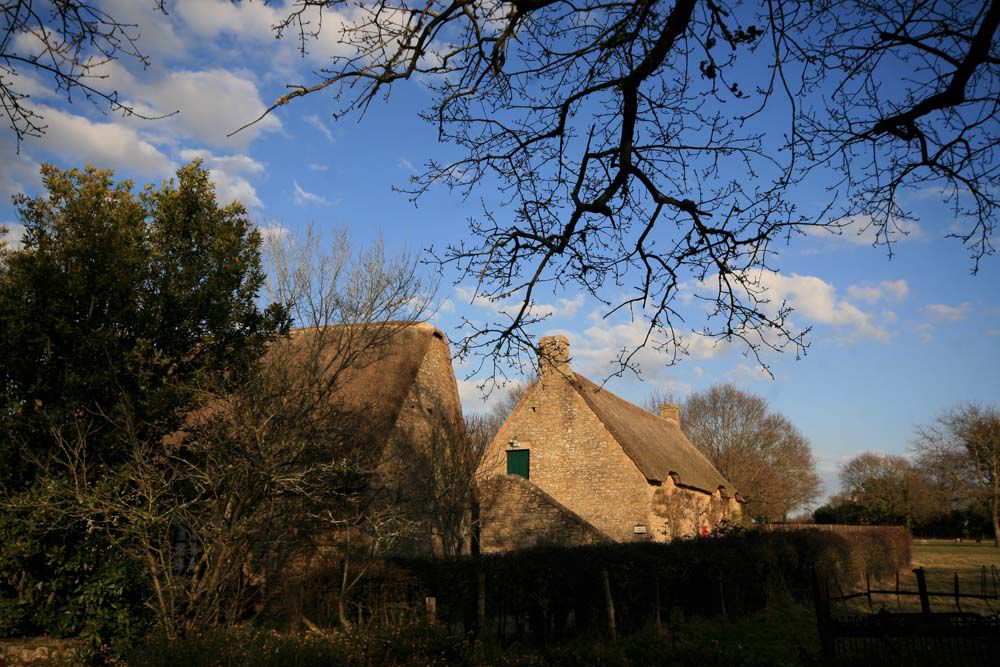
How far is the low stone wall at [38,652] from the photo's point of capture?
891 cm

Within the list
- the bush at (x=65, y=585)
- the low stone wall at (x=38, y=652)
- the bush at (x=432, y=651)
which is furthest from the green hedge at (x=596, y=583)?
the low stone wall at (x=38, y=652)

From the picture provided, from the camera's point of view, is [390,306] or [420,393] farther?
[420,393]

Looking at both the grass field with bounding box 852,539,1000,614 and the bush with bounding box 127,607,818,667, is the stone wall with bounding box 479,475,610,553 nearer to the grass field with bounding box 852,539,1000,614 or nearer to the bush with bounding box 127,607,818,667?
the grass field with bounding box 852,539,1000,614

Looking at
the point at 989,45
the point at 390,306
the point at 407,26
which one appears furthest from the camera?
the point at 390,306

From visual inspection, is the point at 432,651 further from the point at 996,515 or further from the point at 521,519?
the point at 996,515

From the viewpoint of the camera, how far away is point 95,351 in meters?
10.2

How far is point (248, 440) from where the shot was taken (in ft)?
32.1

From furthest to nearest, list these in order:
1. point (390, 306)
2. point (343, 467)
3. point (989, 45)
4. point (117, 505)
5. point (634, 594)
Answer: point (390, 306)
point (634, 594)
point (343, 467)
point (117, 505)
point (989, 45)

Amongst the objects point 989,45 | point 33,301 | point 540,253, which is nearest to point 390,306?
point 33,301

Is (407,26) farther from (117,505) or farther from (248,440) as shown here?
(117,505)

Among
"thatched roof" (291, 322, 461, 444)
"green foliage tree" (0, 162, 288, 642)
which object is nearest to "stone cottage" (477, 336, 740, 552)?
"thatched roof" (291, 322, 461, 444)

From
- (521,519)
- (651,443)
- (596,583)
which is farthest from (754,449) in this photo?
(596,583)

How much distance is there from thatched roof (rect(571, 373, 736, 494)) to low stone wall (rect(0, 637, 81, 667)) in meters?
12.3

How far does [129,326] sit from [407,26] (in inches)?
330
